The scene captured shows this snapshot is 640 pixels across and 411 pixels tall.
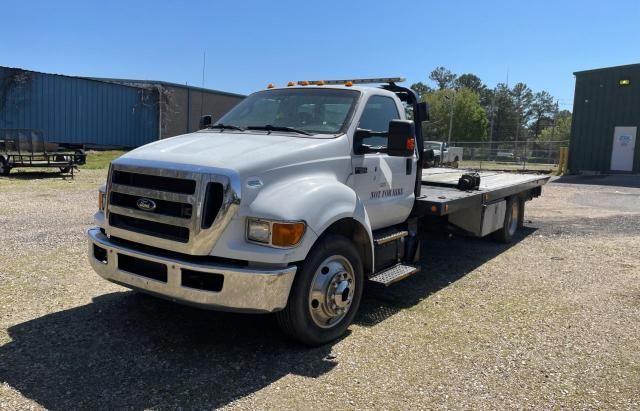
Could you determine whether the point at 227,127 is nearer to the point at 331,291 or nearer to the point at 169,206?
the point at 169,206

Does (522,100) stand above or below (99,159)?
above

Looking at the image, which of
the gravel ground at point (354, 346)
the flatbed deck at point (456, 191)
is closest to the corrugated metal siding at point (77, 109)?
the gravel ground at point (354, 346)

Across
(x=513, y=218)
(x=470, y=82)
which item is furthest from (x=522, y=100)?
(x=513, y=218)

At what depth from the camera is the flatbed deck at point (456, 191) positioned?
592 cm

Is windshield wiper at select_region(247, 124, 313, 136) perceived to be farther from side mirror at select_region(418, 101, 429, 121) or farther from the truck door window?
side mirror at select_region(418, 101, 429, 121)

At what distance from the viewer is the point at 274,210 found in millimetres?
3832

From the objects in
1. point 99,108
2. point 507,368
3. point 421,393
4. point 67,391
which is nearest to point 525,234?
point 507,368

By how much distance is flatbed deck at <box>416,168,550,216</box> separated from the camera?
5918 mm

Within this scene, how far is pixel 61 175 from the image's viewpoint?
1759 centimetres

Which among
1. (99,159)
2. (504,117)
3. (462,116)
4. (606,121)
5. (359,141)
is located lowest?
(99,159)

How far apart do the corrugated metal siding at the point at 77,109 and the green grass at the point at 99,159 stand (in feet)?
5.83

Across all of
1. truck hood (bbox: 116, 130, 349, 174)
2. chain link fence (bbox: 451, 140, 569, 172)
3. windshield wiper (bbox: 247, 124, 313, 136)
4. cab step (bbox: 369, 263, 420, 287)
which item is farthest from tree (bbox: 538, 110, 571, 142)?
truck hood (bbox: 116, 130, 349, 174)

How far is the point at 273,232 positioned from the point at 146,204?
41.1 inches

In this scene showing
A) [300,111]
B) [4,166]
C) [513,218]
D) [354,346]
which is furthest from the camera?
[4,166]
